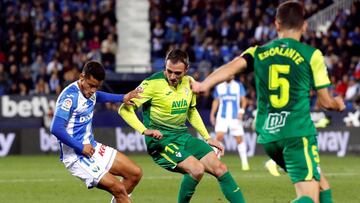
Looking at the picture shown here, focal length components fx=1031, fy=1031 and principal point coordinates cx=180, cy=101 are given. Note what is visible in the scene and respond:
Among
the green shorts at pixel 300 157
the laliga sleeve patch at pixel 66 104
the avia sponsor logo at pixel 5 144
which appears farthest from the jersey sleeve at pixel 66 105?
the avia sponsor logo at pixel 5 144

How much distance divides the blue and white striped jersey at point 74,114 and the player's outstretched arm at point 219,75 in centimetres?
313

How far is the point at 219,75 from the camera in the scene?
27.1ft

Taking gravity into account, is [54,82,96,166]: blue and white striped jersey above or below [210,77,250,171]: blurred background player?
above

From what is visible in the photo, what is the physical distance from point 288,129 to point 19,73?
22574 millimetres

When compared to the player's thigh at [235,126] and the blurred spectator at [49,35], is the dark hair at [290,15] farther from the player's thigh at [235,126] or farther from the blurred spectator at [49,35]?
the blurred spectator at [49,35]

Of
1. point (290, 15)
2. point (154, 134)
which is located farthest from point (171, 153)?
point (290, 15)

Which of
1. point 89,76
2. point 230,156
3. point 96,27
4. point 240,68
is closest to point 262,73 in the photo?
point 240,68

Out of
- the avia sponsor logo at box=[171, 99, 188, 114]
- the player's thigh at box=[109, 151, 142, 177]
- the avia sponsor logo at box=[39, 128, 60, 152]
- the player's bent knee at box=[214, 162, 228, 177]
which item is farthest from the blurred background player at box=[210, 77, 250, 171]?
the player's thigh at box=[109, 151, 142, 177]

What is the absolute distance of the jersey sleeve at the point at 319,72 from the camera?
8469 millimetres

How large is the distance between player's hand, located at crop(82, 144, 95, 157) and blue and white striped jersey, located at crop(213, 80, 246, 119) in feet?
34.4

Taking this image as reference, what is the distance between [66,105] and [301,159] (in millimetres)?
3476

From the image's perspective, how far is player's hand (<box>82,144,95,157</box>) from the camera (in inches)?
436

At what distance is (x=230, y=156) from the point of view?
26.3 m

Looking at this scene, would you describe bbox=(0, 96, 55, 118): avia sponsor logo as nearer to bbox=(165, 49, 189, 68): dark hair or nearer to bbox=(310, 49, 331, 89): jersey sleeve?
bbox=(165, 49, 189, 68): dark hair
